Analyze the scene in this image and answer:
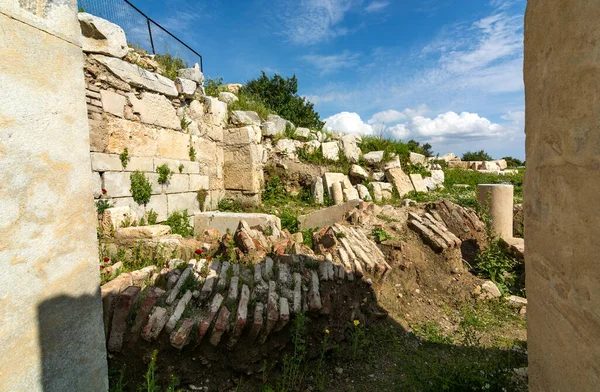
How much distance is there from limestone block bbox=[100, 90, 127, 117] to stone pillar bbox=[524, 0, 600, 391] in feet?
19.7

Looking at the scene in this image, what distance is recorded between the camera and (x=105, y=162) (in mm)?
5184

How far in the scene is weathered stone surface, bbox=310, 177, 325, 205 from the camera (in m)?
8.95

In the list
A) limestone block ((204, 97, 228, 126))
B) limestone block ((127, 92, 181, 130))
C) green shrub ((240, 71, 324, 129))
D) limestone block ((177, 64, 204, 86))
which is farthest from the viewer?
green shrub ((240, 71, 324, 129))

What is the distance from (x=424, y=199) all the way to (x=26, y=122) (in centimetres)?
883

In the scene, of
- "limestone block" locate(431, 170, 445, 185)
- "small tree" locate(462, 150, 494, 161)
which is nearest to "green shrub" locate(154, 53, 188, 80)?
"limestone block" locate(431, 170, 445, 185)

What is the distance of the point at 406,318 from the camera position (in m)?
3.84

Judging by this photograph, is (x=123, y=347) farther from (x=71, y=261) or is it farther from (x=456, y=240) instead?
(x=456, y=240)

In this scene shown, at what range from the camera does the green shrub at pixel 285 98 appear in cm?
2225

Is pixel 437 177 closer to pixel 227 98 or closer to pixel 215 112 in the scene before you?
pixel 227 98

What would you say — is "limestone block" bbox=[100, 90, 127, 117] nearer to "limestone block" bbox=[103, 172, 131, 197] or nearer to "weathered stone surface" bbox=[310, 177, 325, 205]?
"limestone block" bbox=[103, 172, 131, 197]

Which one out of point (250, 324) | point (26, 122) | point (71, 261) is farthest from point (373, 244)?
point (26, 122)

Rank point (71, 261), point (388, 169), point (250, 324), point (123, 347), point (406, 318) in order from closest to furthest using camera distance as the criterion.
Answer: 1. point (71, 261)
2. point (123, 347)
3. point (250, 324)
4. point (406, 318)
5. point (388, 169)

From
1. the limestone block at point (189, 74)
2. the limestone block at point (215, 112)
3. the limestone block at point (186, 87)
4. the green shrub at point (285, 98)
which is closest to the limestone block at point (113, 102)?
the limestone block at point (186, 87)

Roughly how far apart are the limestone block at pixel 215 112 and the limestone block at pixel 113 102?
252cm
